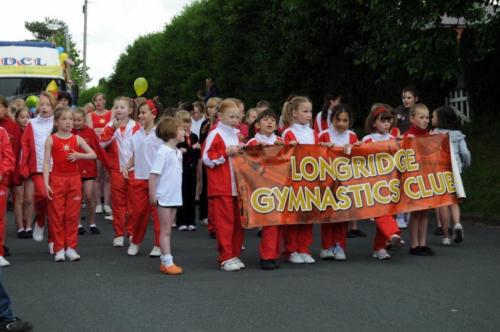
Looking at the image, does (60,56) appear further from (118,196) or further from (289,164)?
(289,164)

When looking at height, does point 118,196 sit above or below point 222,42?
below

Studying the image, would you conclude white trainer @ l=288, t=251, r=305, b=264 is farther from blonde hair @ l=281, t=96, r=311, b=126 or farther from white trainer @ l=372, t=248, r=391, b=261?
blonde hair @ l=281, t=96, r=311, b=126

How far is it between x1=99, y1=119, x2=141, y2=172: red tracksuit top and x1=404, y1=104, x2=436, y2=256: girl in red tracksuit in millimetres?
3423

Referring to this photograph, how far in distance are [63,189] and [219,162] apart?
1980 millimetres

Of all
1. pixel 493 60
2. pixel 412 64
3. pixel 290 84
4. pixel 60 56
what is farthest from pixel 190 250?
pixel 290 84

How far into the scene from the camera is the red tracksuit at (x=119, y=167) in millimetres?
12617

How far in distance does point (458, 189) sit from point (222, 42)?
3141cm

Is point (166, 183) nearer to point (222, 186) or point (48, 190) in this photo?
point (222, 186)

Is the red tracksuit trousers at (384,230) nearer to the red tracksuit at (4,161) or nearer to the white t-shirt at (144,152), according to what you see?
the white t-shirt at (144,152)

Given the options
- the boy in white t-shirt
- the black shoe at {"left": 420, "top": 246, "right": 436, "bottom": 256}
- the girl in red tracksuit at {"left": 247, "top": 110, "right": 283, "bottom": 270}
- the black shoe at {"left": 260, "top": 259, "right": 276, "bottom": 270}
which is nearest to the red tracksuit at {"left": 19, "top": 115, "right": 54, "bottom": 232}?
the boy in white t-shirt

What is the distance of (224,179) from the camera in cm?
1023

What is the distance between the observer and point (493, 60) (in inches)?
847

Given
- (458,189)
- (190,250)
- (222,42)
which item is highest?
(222,42)

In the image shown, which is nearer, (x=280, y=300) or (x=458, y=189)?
(x=280, y=300)
